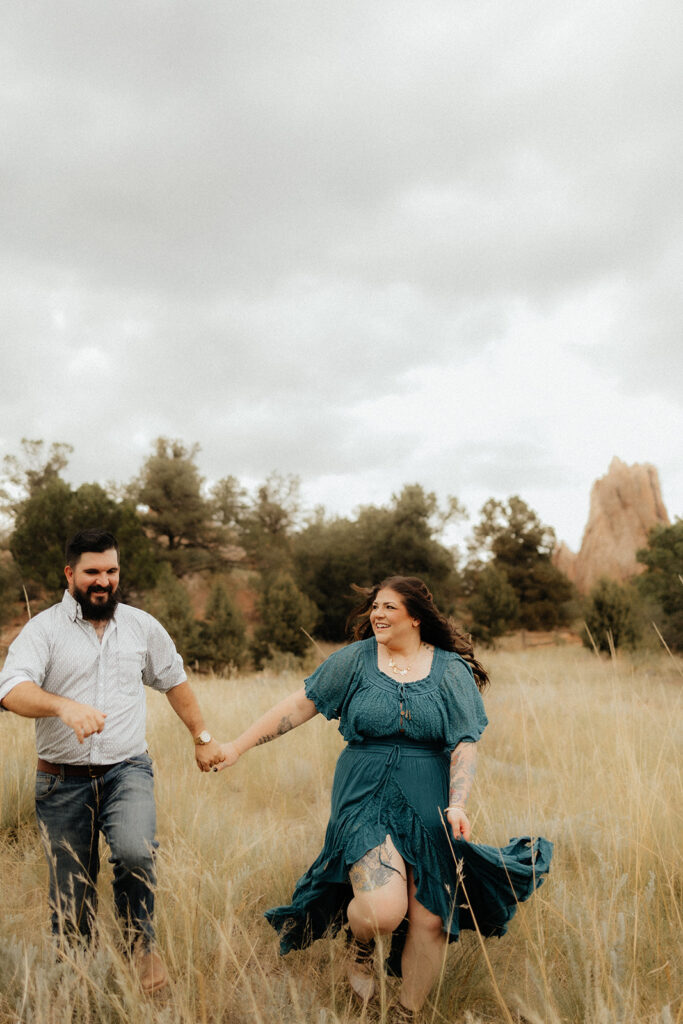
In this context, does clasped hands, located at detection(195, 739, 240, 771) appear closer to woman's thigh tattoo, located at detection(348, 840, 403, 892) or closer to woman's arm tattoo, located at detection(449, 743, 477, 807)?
woman's thigh tattoo, located at detection(348, 840, 403, 892)

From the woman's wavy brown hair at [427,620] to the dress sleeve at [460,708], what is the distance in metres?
0.18

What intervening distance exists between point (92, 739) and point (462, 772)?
5.15ft

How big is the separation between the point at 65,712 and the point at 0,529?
28351mm

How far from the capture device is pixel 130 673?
3449 millimetres

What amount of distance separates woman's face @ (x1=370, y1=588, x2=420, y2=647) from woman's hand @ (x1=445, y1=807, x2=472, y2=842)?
0.75 meters

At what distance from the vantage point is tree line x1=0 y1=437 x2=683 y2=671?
2055 centimetres

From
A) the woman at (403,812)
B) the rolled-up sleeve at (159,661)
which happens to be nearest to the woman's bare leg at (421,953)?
the woman at (403,812)

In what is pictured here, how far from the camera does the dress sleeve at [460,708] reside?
10.3ft

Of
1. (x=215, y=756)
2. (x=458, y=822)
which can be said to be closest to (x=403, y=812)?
(x=458, y=822)

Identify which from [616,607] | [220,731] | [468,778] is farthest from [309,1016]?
[616,607]

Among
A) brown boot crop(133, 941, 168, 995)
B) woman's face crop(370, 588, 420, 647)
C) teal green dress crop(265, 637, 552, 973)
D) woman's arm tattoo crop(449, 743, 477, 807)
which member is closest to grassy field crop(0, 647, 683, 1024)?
brown boot crop(133, 941, 168, 995)

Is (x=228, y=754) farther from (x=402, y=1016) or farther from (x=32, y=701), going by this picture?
(x=402, y=1016)

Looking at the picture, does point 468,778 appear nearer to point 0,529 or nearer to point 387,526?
point 387,526

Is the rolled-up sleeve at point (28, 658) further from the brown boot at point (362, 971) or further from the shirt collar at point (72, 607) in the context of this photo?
the brown boot at point (362, 971)
